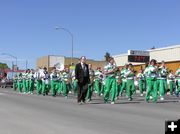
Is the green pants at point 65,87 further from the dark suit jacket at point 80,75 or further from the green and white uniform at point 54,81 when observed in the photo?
the dark suit jacket at point 80,75

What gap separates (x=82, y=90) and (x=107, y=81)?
1.07m

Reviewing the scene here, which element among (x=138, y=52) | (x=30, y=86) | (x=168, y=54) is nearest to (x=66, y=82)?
(x=30, y=86)

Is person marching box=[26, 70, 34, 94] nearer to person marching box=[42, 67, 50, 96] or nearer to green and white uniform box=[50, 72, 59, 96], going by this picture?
person marching box=[42, 67, 50, 96]

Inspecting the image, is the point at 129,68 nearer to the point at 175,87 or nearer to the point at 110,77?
the point at 110,77

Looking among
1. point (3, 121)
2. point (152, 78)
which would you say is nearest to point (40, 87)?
point (152, 78)

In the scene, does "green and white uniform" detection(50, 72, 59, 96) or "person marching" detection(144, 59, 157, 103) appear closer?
"person marching" detection(144, 59, 157, 103)

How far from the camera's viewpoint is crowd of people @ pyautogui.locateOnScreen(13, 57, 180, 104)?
53.9 feet

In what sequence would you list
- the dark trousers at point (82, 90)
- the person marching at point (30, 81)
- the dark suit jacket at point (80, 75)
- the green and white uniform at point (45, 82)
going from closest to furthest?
the dark trousers at point (82, 90) < the dark suit jacket at point (80, 75) < the green and white uniform at point (45, 82) < the person marching at point (30, 81)

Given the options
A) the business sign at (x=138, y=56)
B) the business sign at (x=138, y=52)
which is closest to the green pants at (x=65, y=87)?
the business sign at (x=138, y=56)

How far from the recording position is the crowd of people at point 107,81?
647 inches

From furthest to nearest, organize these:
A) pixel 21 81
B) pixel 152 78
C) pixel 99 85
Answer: pixel 21 81 < pixel 99 85 < pixel 152 78

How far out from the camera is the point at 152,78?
1738 cm

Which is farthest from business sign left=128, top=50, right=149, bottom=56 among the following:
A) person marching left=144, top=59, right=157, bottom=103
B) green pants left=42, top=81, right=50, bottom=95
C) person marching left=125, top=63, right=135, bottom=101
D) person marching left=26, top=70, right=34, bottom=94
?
person marching left=144, top=59, right=157, bottom=103

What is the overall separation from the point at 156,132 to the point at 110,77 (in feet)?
28.2
